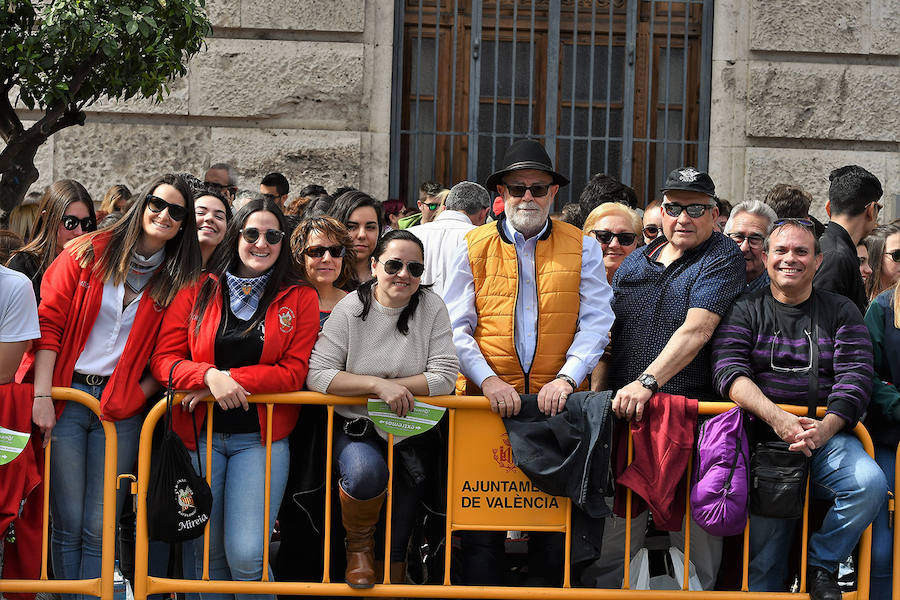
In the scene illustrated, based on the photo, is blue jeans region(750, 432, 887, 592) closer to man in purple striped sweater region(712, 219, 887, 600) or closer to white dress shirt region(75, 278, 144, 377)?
man in purple striped sweater region(712, 219, 887, 600)

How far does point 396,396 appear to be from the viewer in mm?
4508

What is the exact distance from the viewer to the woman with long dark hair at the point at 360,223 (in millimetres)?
5902

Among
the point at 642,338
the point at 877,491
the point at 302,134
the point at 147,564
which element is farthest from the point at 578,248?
the point at 302,134

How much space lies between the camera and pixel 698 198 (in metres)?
4.90

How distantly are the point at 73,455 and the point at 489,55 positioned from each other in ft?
19.5

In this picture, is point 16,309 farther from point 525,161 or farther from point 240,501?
point 525,161

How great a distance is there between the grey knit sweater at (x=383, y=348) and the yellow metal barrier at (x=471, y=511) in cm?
10

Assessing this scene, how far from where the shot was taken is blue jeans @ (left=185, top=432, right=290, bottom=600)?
4.51 m

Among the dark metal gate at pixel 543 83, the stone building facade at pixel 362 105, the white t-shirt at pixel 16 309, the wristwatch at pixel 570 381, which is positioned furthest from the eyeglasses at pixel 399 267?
the dark metal gate at pixel 543 83

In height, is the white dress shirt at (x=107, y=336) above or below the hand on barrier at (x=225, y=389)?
above

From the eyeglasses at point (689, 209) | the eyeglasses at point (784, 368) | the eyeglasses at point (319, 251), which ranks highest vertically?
the eyeglasses at point (689, 209)

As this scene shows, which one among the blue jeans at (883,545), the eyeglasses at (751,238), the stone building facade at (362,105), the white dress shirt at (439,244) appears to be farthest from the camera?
the stone building facade at (362,105)

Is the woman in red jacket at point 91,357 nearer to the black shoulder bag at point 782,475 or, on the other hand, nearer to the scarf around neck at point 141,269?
the scarf around neck at point 141,269

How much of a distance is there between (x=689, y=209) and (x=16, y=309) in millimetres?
2869
